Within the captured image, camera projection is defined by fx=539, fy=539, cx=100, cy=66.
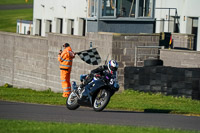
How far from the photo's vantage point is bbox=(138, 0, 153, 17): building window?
984 inches

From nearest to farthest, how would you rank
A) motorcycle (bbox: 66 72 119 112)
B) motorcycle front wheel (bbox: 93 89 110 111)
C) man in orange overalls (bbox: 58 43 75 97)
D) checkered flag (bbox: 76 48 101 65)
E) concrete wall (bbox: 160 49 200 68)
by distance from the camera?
motorcycle front wheel (bbox: 93 89 110 111) < motorcycle (bbox: 66 72 119 112) < checkered flag (bbox: 76 48 101 65) < man in orange overalls (bbox: 58 43 75 97) < concrete wall (bbox: 160 49 200 68)

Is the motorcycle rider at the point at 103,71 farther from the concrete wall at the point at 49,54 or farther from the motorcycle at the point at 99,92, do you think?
the concrete wall at the point at 49,54

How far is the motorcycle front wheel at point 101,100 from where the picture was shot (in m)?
13.9

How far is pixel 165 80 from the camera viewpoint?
64.0 feet

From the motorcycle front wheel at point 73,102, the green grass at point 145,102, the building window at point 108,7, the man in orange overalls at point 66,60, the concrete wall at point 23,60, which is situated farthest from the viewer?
the concrete wall at point 23,60

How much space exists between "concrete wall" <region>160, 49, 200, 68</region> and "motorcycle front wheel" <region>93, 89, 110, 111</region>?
300 inches

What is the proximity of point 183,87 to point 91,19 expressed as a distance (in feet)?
26.4

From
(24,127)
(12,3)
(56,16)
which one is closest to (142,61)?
(24,127)

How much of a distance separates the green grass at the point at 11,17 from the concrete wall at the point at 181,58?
48.3 m

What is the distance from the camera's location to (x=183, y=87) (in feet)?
62.5

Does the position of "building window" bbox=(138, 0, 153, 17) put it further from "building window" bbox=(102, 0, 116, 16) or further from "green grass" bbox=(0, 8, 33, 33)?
"green grass" bbox=(0, 8, 33, 33)

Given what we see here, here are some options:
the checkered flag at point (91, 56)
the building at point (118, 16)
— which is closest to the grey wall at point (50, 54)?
the building at point (118, 16)

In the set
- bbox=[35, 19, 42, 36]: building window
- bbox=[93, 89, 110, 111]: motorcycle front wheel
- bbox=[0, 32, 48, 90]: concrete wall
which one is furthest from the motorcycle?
bbox=[35, 19, 42, 36]: building window

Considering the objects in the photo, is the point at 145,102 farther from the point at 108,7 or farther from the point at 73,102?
the point at 108,7
